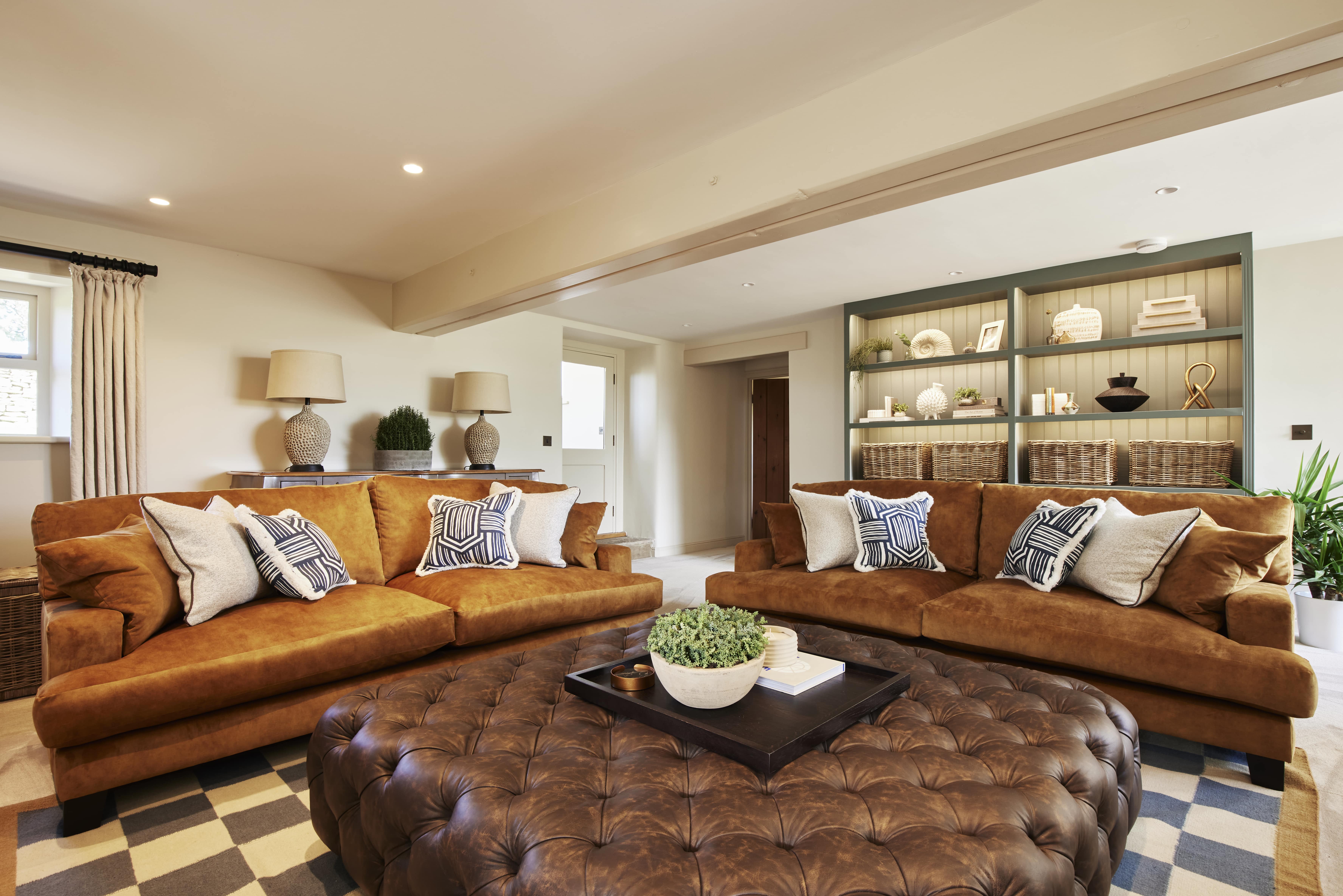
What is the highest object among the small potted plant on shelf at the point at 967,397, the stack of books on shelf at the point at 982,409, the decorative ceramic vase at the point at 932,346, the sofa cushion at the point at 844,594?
the decorative ceramic vase at the point at 932,346

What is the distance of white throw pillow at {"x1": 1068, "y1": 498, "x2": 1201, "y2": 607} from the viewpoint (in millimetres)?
2387

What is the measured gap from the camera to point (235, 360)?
4238mm

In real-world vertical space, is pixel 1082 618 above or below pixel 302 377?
below

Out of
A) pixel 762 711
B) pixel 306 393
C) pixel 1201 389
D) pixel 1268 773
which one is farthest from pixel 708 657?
pixel 1201 389

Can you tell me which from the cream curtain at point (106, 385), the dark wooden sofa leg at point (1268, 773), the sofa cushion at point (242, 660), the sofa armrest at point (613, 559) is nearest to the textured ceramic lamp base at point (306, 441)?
the cream curtain at point (106, 385)

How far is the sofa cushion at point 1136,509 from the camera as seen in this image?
8.09 feet

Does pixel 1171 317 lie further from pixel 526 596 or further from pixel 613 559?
pixel 526 596

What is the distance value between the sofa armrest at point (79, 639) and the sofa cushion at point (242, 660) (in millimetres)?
31

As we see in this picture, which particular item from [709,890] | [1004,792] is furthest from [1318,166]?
[709,890]

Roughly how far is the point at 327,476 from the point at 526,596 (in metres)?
2.13

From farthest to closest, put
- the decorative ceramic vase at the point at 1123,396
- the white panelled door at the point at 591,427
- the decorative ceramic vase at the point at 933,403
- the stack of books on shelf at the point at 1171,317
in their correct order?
the white panelled door at the point at 591,427, the decorative ceramic vase at the point at 933,403, the decorative ceramic vase at the point at 1123,396, the stack of books on shelf at the point at 1171,317

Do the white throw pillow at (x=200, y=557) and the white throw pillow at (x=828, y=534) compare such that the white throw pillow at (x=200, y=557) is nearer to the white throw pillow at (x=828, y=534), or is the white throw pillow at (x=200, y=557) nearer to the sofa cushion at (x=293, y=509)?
the sofa cushion at (x=293, y=509)

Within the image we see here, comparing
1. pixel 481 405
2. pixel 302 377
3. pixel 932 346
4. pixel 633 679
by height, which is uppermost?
pixel 932 346

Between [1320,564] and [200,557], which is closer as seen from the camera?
[200,557]
